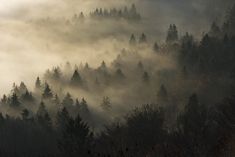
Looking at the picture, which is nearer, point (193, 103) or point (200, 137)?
point (200, 137)

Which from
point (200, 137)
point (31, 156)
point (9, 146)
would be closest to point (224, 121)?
point (200, 137)

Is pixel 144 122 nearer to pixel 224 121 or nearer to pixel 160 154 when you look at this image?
pixel 224 121

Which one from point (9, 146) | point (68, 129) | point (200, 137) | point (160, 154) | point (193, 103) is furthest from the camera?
point (9, 146)

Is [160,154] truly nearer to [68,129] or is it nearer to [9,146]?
[68,129]

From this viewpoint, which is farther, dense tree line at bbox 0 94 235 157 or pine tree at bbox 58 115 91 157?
pine tree at bbox 58 115 91 157

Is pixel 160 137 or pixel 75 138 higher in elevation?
pixel 160 137

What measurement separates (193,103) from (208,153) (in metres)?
71.6

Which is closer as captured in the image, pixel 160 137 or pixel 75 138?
pixel 75 138

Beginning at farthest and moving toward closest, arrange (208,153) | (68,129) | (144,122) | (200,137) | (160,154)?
(144,122), (68,129), (200,137), (160,154), (208,153)

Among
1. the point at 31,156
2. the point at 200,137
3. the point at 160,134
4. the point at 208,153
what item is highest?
the point at 31,156

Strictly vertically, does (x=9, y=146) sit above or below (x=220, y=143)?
above

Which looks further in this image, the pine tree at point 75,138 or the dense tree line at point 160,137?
the pine tree at point 75,138

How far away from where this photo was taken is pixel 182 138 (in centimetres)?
8800

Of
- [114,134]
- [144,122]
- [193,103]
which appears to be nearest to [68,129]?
[114,134]
